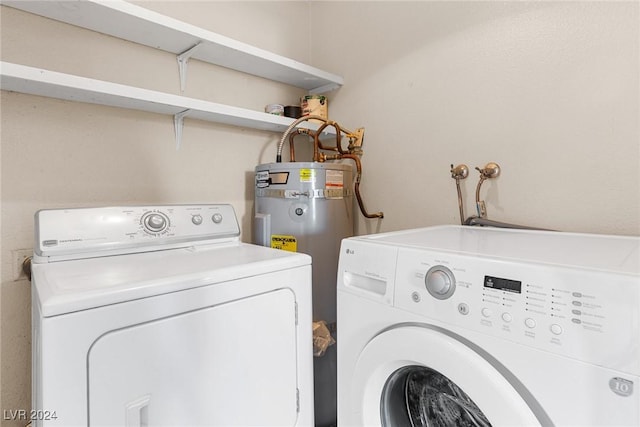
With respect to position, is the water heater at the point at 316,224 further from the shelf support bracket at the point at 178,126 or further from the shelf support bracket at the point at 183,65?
the shelf support bracket at the point at 183,65

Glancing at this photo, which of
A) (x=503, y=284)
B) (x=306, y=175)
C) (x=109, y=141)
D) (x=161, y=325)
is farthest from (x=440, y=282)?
(x=109, y=141)

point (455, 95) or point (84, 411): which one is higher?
point (455, 95)

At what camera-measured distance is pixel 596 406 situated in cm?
54

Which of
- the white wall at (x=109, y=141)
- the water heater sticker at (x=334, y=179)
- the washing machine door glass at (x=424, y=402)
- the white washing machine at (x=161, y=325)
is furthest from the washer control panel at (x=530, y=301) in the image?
the white wall at (x=109, y=141)

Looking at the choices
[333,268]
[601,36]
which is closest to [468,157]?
[601,36]

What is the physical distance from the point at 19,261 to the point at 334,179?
4.05ft

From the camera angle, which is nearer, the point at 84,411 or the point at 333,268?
the point at 84,411

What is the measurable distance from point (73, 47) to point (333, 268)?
1389 mm

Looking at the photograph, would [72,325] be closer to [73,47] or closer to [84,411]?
[84,411]

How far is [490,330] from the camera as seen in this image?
0.66 metres

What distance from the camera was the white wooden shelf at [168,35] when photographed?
114 centimetres

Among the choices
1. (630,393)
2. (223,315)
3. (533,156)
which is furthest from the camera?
(533,156)

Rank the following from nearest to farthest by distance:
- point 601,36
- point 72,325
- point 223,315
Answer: point 72,325
point 223,315
point 601,36

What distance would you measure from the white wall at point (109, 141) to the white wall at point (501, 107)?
622mm
